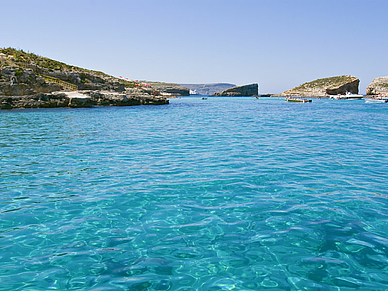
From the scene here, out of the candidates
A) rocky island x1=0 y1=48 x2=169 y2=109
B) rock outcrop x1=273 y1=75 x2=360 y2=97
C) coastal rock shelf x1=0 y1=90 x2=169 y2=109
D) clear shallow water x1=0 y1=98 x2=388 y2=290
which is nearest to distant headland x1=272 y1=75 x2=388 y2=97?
rock outcrop x1=273 y1=75 x2=360 y2=97

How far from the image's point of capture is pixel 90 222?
21.0ft

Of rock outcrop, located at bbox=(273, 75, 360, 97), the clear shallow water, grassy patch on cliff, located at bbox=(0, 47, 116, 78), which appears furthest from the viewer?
rock outcrop, located at bbox=(273, 75, 360, 97)

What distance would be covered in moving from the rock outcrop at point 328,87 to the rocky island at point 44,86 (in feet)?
377

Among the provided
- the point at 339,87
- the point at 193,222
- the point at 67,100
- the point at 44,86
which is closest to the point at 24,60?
the point at 44,86

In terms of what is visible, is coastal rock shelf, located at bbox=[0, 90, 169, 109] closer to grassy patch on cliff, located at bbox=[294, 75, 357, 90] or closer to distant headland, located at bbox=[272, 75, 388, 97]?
distant headland, located at bbox=[272, 75, 388, 97]

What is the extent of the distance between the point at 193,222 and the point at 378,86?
168322 mm

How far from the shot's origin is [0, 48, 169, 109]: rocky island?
42250 mm

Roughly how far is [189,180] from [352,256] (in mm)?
5328

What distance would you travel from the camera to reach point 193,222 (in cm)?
637

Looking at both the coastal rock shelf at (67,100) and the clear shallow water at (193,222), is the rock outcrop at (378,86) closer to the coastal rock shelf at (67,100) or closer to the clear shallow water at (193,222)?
the coastal rock shelf at (67,100)

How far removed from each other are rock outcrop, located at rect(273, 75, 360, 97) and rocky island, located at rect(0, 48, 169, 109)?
377ft

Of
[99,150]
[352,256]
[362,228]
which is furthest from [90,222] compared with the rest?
[99,150]

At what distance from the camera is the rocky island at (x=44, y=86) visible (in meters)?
42.2

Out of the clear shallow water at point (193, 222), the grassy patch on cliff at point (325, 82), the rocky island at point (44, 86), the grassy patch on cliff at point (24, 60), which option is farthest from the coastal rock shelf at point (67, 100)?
the grassy patch on cliff at point (325, 82)
